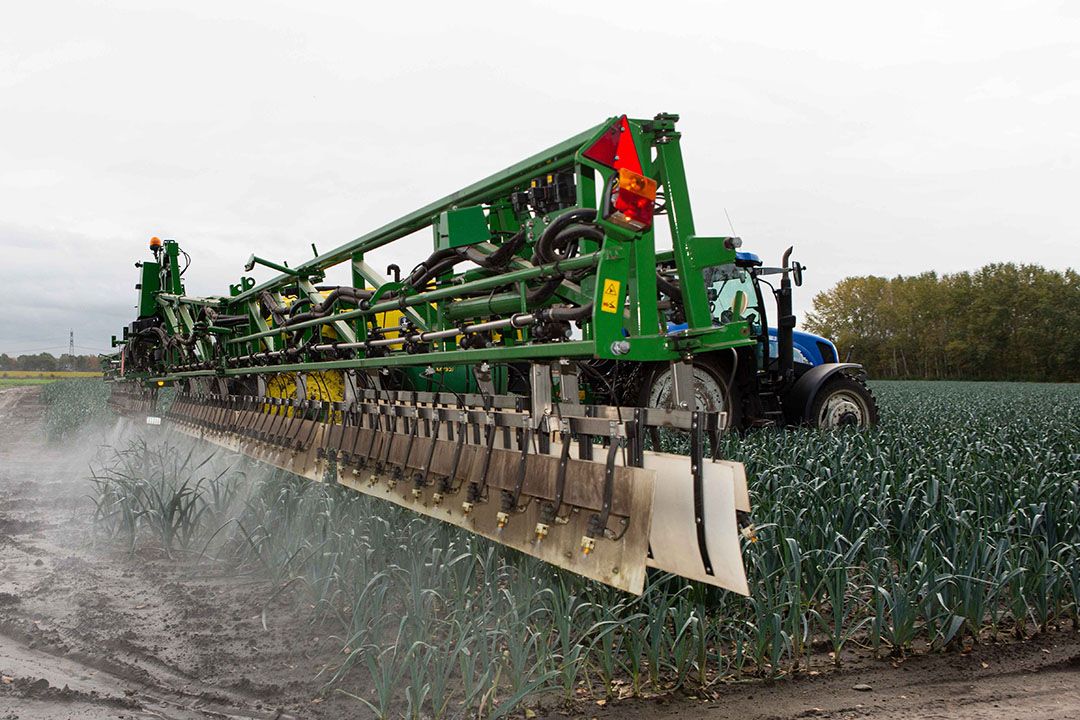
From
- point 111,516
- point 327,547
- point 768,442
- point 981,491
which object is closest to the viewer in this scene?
point 327,547

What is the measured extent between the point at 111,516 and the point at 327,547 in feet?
7.84

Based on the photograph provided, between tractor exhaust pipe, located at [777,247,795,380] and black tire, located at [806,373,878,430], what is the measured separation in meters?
0.43

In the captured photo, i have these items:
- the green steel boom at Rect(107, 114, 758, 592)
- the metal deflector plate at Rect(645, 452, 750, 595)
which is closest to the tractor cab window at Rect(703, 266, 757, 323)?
the green steel boom at Rect(107, 114, 758, 592)

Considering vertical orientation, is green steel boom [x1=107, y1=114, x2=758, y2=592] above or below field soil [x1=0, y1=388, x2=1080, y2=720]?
above

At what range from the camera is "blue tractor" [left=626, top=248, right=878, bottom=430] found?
7812 millimetres

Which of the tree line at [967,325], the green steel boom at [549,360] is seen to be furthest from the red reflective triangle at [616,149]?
the tree line at [967,325]

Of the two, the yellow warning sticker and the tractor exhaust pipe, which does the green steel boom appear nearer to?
the yellow warning sticker

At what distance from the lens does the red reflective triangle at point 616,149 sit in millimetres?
3396

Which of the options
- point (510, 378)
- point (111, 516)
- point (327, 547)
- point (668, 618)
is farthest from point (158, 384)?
point (668, 618)

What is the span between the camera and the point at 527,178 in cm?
397

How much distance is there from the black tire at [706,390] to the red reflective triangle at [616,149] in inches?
167

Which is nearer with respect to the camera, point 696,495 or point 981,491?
point 696,495

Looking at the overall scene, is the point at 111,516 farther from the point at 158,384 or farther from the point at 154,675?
the point at 158,384

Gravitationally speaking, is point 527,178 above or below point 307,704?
above
